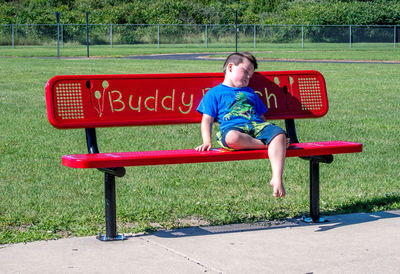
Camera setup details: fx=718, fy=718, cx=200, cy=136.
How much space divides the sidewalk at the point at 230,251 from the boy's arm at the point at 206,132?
0.55 metres

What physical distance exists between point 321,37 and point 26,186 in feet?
146

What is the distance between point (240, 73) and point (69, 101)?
1.22 metres

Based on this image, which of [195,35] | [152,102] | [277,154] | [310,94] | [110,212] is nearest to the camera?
[110,212]

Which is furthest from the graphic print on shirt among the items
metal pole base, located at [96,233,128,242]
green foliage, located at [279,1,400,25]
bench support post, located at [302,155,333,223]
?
green foliage, located at [279,1,400,25]

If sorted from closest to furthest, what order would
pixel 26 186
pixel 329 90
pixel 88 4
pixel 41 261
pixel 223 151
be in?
pixel 41 261 → pixel 223 151 → pixel 26 186 → pixel 329 90 → pixel 88 4

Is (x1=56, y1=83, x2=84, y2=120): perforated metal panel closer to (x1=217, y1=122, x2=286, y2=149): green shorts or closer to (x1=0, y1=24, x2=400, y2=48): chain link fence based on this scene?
(x1=217, y1=122, x2=286, y2=149): green shorts

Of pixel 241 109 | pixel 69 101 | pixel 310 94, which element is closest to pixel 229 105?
pixel 241 109

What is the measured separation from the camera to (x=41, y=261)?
4.07m

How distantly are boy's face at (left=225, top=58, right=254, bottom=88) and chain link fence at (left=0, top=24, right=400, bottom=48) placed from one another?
4264 cm

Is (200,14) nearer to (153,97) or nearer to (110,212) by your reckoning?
(153,97)

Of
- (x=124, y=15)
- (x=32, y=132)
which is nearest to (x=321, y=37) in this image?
(x=124, y=15)

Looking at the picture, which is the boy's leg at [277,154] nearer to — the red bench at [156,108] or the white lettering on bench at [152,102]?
the red bench at [156,108]

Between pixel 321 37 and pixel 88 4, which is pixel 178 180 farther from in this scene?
pixel 88 4

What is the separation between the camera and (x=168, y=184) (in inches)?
246
